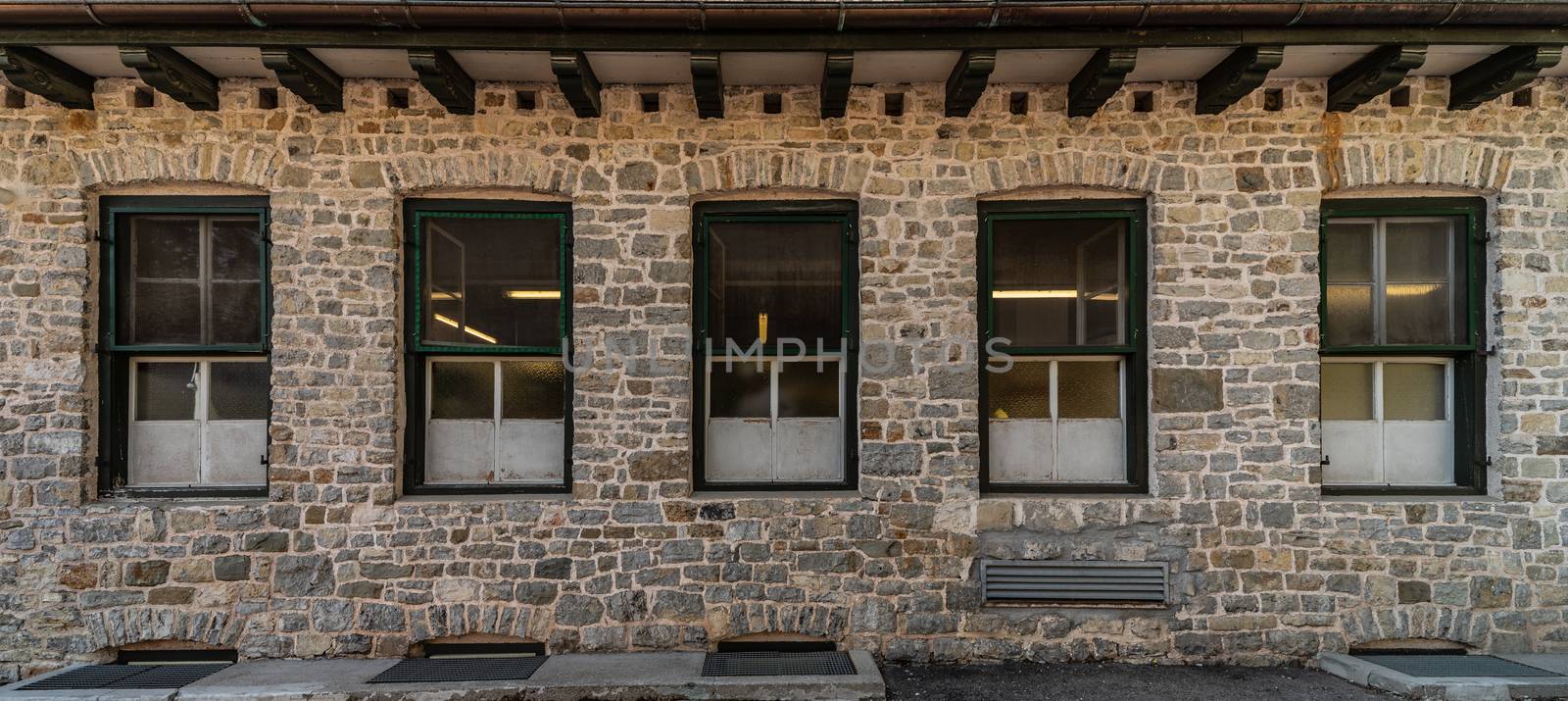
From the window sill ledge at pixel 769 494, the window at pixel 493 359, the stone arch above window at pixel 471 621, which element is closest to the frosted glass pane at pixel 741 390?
the window sill ledge at pixel 769 494

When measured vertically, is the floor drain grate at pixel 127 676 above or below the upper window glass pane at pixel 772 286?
below

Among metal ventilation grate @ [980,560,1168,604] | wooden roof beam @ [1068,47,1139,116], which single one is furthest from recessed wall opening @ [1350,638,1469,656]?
wooden roof beam @ [1068,47,1139,116]

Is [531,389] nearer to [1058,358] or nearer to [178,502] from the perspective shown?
[178,502]

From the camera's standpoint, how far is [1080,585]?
5082mm

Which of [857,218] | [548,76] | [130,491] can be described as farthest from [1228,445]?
[130,491]

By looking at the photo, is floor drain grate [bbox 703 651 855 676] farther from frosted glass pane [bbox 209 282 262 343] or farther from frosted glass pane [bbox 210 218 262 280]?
frosted glass pane [bbox 210 218 262 280]

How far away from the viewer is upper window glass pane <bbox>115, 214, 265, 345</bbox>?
5250mm

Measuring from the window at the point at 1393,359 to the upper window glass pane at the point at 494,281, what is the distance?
5.63 meters

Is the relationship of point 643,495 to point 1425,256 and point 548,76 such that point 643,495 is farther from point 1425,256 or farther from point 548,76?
point 1425,256

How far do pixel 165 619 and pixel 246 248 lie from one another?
8.54ft

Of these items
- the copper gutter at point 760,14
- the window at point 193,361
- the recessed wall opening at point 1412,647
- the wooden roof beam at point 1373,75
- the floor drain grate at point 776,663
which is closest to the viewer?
the copper gutter at point 760,14

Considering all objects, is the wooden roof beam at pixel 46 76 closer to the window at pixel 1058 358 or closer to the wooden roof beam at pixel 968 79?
the wooden roof beam at pixel 968 79

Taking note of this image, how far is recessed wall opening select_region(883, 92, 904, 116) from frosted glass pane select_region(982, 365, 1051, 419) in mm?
1990

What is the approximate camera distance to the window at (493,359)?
530 cm
